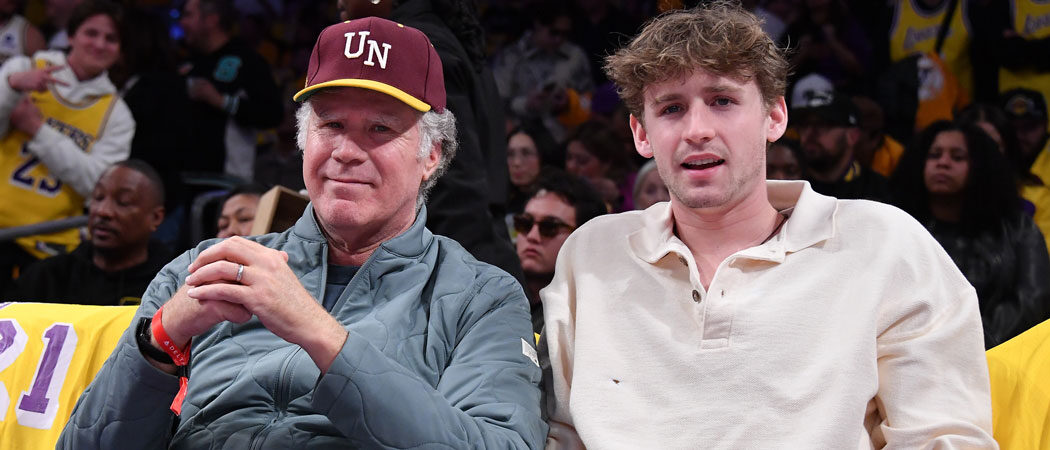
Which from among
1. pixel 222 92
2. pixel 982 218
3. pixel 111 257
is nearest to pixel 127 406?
pixel 111 257

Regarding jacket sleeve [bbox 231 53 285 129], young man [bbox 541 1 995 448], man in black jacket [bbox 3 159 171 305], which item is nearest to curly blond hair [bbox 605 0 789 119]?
young man [bbox 541 1 995 448]

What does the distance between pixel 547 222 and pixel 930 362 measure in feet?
6.82

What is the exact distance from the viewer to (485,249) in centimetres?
298

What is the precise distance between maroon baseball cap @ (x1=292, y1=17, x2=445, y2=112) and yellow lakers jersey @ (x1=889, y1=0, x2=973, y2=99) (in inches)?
181

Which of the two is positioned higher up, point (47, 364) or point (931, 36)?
point (931, 36)

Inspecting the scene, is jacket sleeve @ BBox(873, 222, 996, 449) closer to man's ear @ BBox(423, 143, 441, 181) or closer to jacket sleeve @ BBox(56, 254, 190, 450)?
A: man's ear @ BBox(423, 143, 441, 181)

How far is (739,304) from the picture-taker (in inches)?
84.6

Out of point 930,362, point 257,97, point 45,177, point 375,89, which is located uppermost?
point 375,89

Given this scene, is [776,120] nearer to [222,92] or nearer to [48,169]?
[48,169]

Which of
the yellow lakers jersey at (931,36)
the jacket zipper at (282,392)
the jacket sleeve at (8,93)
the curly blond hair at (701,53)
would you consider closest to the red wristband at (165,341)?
the jacket zipper at (282,392)

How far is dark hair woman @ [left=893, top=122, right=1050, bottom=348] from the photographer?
3711 millimetres

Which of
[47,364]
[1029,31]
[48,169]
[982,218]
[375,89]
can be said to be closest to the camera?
[375,89]

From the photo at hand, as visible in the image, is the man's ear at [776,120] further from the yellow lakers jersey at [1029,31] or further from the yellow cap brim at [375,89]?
the yellow lakers jersey at [1029,31]

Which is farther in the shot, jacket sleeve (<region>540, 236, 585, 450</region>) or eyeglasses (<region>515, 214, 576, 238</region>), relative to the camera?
eyeglasses (<region>515, 214, 576, 238</region>)
